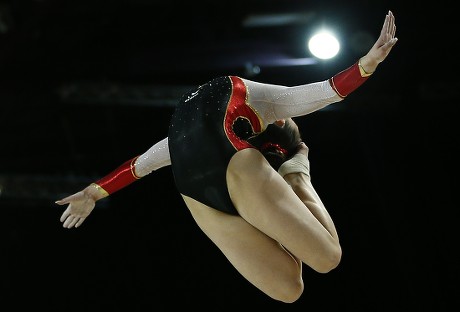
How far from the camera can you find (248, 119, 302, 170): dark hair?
276 centimetres

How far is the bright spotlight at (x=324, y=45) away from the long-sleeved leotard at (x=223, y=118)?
207cm

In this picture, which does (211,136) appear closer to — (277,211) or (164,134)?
(277,211)

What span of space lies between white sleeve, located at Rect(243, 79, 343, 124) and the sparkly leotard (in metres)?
0.04

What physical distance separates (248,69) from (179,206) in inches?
51.0

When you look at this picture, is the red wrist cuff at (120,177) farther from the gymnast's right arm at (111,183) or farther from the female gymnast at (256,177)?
the female gymnast at (256,177)

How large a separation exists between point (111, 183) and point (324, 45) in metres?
2.19

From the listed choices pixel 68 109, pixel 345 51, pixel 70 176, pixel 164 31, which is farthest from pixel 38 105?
pixel 345 51

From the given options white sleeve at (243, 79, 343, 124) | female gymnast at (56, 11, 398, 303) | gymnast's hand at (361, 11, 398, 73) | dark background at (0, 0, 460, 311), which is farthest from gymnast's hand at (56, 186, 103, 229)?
dark background at (0, 0, 460, 311)

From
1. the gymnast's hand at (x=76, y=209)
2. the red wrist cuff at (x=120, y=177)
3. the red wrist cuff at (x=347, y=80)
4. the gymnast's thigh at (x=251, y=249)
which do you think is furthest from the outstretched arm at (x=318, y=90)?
the gymnast's hand at (x=76, y=209)

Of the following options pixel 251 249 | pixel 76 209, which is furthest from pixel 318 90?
pixel 76 209

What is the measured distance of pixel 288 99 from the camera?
102 inches

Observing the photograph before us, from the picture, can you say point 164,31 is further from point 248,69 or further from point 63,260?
point 63,260

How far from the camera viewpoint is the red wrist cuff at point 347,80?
2471 mm

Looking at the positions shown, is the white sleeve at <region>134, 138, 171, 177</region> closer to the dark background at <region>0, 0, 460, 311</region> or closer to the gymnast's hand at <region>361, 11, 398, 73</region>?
the gymnast's hand at <region>361, 11, 398, 73</region>
